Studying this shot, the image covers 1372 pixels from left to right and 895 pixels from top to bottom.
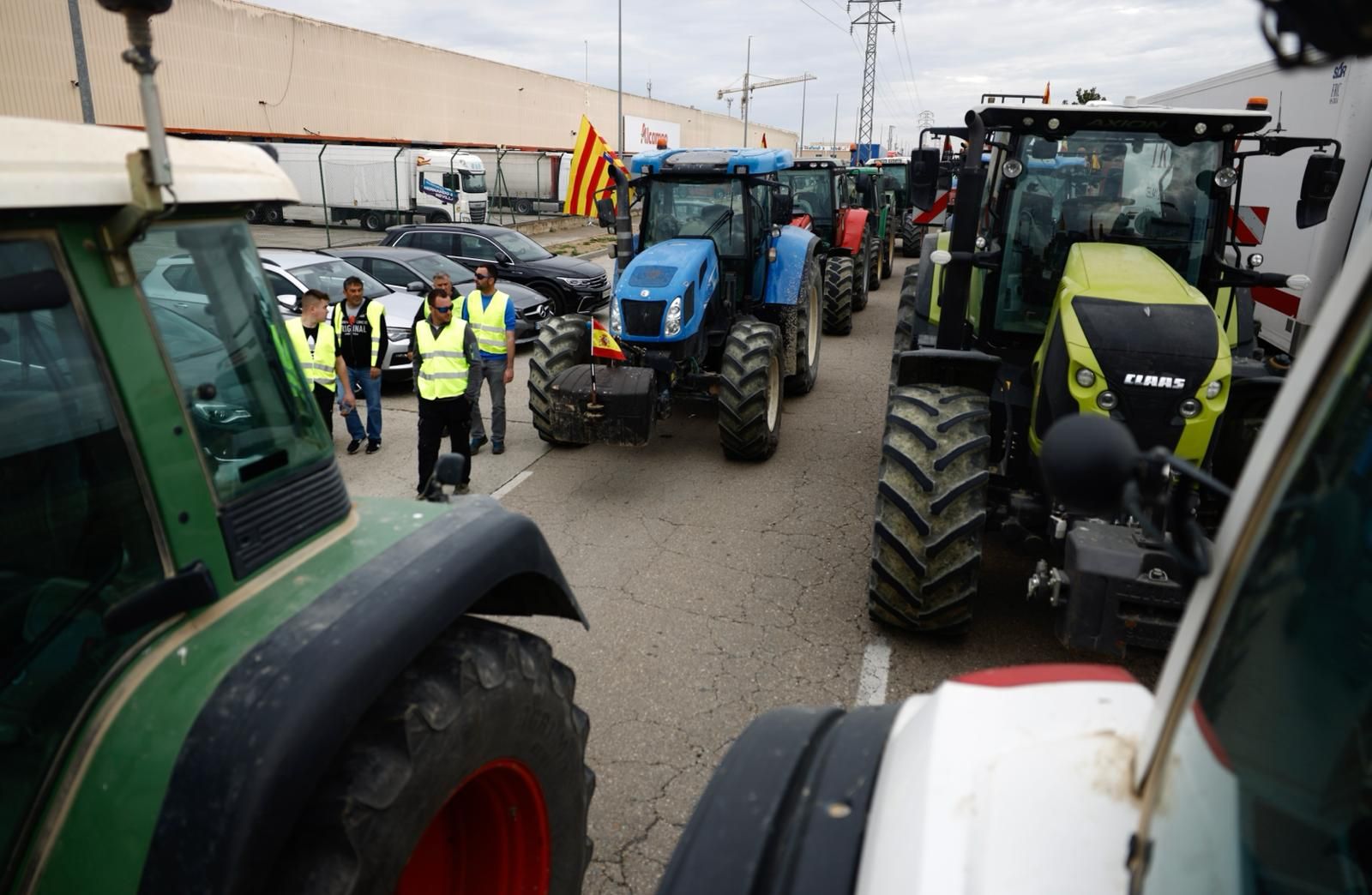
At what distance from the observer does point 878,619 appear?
191 inches

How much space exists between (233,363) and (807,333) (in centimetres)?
814

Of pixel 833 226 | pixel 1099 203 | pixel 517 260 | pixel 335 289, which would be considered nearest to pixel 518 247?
pixel 517 260

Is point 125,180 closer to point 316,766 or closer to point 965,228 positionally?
point 316,766

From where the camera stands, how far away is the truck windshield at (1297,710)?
109 centimetres

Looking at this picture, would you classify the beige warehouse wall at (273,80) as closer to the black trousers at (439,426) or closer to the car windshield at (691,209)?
the car windshield at (691,209)

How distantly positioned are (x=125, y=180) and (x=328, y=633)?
977mm

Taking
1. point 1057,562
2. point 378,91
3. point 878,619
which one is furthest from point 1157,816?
point 378,91

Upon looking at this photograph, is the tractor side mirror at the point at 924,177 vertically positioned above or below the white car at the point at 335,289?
above

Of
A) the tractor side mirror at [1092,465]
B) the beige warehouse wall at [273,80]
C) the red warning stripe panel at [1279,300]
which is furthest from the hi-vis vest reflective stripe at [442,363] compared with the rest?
the beige warehouse wall at [273,80]

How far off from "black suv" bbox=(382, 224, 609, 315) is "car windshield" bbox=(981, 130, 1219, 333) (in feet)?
31.5

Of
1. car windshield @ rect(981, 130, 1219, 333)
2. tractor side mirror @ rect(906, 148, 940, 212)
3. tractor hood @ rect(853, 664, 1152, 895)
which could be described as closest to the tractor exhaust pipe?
tractor side mirror @ rect(906, 148, 940, 212)

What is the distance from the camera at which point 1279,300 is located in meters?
8.91

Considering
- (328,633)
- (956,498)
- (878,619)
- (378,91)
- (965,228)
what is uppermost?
(378,91)

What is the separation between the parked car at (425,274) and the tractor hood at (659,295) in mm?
4532
